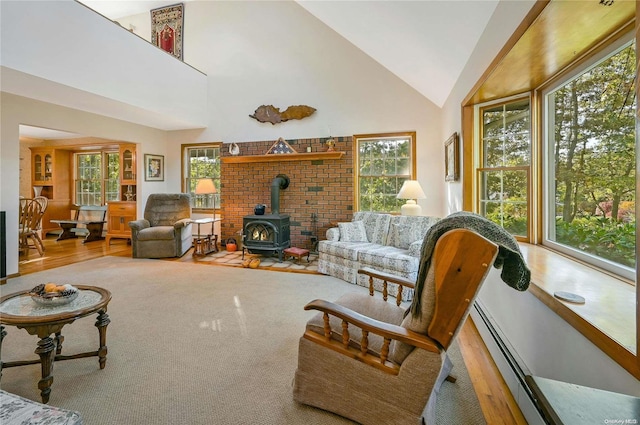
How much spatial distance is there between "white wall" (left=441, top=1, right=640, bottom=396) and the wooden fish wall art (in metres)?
2.96

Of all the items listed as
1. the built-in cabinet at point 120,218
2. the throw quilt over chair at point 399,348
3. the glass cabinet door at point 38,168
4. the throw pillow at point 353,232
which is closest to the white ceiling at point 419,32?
the throw quilt over chair at point 399,348

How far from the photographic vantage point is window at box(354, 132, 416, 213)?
192 inches

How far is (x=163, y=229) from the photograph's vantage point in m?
5.07

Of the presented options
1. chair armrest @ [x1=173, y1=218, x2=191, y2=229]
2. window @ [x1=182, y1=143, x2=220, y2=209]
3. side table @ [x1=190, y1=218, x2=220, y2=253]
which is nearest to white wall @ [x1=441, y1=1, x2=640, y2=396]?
side table @ [x1=190, y1=218, x2=220, y2=253]

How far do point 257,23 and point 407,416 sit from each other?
6.09 metres

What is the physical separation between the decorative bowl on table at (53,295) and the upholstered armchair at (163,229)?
3.35m

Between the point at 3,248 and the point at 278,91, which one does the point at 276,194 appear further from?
the point at 3,248

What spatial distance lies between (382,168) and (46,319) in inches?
177

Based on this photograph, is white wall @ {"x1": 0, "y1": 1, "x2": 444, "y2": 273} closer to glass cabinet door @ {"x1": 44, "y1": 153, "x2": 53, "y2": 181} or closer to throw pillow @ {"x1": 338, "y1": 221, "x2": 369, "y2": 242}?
throw pillow @ {"x1": 338, "y1": 221, "x2": 369, "y2": 242}

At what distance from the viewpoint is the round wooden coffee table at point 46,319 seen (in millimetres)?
1564

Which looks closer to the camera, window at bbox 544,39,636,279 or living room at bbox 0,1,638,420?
window at bbox 544,39,636,279

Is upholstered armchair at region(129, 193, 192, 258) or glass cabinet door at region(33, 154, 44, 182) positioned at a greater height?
glass cabinet door at region(33, 154, 44, 182)

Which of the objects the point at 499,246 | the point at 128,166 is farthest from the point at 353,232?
the point at 128,166

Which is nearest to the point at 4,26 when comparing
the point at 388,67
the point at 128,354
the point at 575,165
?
the point at 128,354
